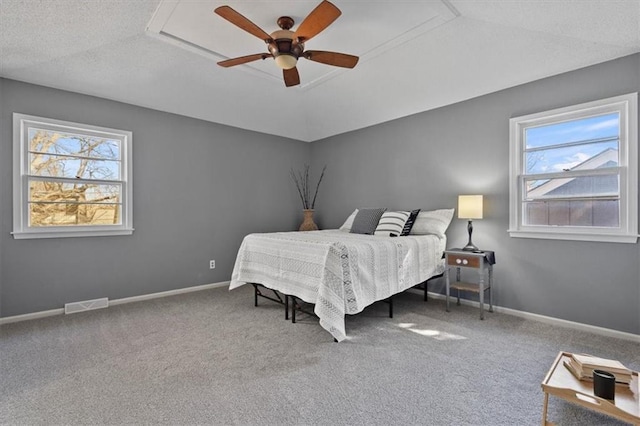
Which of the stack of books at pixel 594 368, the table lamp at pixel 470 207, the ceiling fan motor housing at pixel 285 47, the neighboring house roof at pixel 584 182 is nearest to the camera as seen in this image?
the stack of books at pixel 594 368

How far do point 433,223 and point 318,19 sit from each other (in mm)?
2605

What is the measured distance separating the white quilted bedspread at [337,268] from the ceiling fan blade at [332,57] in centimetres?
157

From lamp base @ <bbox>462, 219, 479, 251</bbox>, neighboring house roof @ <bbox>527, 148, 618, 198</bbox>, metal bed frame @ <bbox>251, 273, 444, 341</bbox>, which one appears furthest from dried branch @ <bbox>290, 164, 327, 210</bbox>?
neighboring house roof @ <bbox>527, 148, 618, 198</bbox>

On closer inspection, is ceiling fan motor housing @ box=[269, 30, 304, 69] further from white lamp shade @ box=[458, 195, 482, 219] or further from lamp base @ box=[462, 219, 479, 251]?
lamp base @ box=[462, 219, 479, 251]

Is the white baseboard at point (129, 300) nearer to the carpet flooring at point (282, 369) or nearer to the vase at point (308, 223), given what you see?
the carpet flooring at point (282, 369)

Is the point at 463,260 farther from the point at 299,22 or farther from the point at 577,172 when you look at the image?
the point at 299,22

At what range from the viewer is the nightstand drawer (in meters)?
3.20

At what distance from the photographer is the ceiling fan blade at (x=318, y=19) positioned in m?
1.98

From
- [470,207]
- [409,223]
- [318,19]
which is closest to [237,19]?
[318,19]

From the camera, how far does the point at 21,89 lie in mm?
3162

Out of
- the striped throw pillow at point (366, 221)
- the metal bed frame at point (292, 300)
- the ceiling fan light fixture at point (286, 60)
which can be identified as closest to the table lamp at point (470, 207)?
the metal bed frame at point (292, 300)

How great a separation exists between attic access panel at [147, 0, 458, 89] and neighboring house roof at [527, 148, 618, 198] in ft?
6.31

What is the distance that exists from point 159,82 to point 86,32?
0.95 meters

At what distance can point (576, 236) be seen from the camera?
9.62 feet
